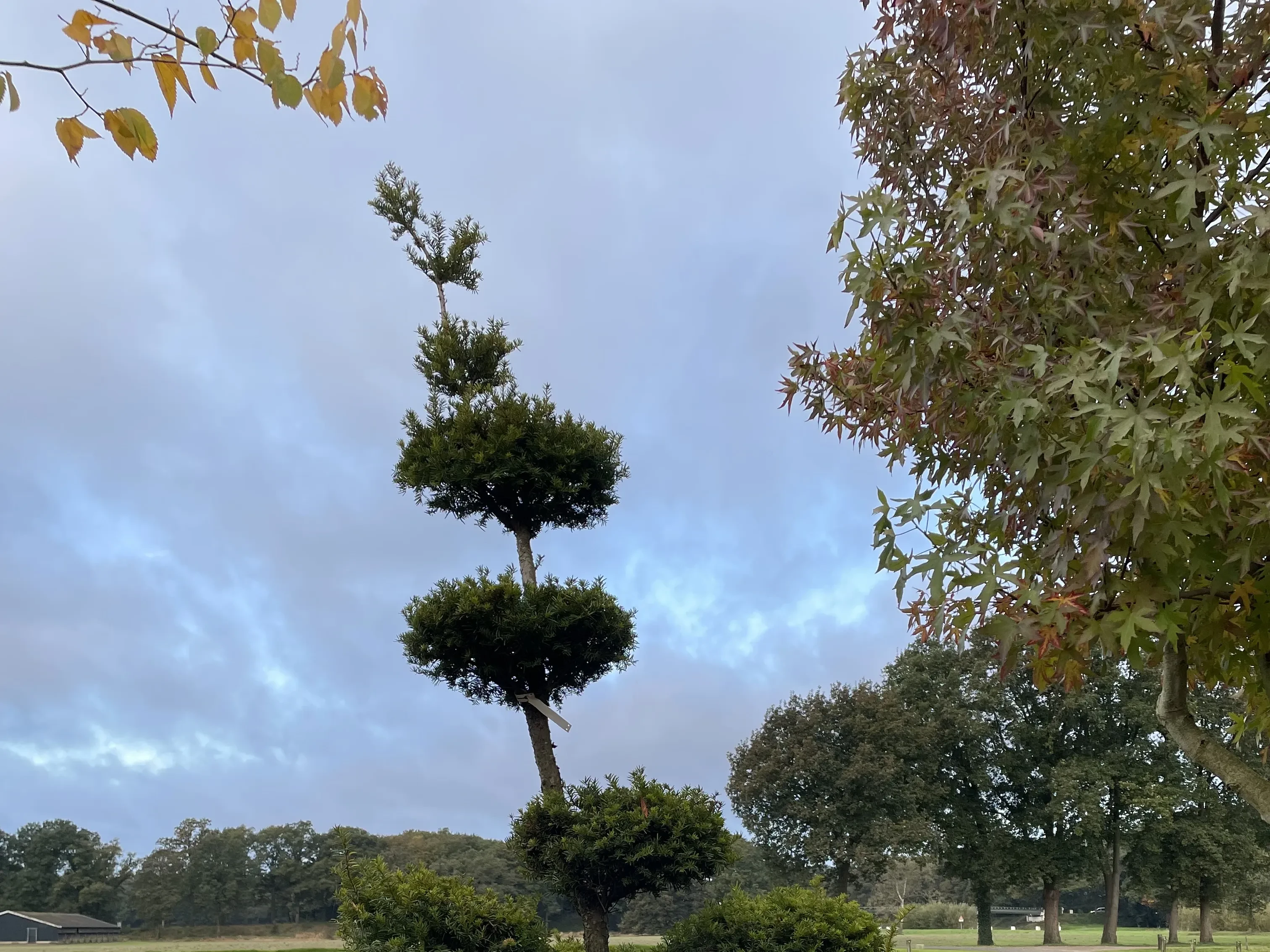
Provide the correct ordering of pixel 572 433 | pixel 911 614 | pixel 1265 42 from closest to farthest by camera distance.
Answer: pixel 1265 42, pixel 911 614, pixel 572 433

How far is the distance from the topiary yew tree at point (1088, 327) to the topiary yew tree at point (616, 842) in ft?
25.4

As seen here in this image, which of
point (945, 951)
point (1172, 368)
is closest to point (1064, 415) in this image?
point (1172, 368)

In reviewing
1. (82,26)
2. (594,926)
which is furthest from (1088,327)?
(594,926)

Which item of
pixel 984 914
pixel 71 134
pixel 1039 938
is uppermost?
pixel 71 134

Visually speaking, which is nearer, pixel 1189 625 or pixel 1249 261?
pixel 1249 261

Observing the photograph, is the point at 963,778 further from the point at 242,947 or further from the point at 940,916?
the point at 940,916

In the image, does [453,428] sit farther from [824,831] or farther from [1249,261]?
[824,831]

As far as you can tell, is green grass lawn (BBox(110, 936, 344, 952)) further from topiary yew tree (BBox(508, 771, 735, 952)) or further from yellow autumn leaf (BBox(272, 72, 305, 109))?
yellow autumn leaf (BBox(272, 72, 305, 109))

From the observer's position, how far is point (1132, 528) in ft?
11.8

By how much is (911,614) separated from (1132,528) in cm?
158

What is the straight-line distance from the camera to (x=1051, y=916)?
38.0 m

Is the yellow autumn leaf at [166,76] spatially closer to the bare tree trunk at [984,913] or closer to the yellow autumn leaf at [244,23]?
the yellow autumn leaf at [244,23]

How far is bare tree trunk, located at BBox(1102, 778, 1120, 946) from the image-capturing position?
116 ft

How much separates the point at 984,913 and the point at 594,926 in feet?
103
